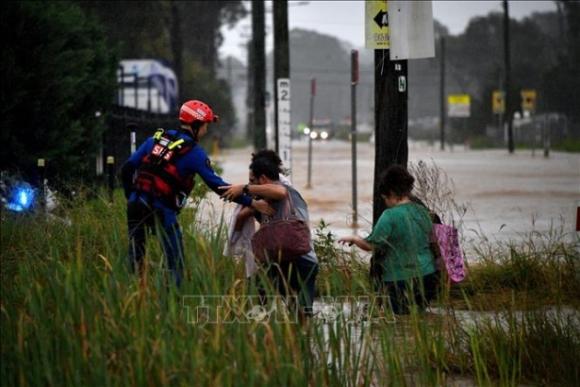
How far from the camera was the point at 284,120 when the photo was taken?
1953 centimetres

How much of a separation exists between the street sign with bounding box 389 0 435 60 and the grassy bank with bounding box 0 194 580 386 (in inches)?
160

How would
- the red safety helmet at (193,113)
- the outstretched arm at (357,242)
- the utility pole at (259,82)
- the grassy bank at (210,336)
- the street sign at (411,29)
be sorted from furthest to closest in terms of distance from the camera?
the utility pole at (259,82) → the street sign at (411,29) → the red safety helmet at (193,113) → the outstretched arm at (357,242) → the grassy bank at (210,336)

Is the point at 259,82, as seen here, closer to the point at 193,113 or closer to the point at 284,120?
the point at 284,120

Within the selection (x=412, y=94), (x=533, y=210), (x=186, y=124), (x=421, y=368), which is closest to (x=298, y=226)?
(x=186, y=124)

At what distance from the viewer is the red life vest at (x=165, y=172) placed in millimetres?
8484

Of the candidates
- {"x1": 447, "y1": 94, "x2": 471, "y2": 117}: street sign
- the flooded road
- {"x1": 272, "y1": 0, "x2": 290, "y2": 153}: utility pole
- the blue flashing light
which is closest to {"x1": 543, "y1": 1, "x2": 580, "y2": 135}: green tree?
{"x1": 447, "y1": 94, "x2": 471, "y2": 117}: street sign

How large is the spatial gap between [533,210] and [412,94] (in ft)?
504

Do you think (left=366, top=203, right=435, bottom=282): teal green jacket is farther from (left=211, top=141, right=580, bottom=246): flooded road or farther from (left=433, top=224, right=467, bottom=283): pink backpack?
(left=211, top=141, right=580, bottom=246): flooded road

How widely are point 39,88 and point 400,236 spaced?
9.49m

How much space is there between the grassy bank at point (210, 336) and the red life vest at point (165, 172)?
55 cm

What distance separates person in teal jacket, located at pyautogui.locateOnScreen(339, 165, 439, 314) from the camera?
8.85 meters

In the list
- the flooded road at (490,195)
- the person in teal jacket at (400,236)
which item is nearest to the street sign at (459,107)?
the flooded road at (490,195)

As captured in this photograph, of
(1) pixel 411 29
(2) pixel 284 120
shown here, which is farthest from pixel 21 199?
(2) pixel 284 120

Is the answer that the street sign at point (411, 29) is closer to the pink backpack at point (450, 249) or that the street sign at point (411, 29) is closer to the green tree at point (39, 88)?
the pink backpack at point (450, 249)
